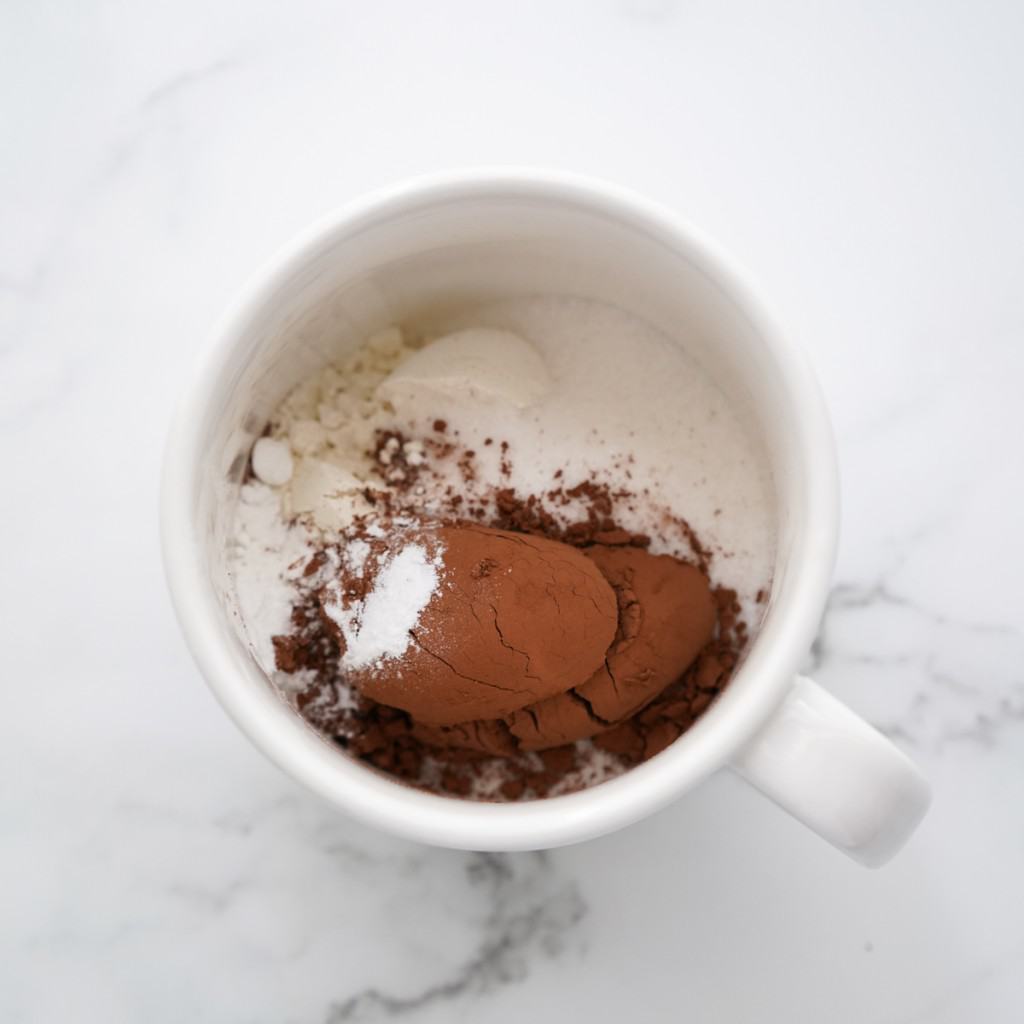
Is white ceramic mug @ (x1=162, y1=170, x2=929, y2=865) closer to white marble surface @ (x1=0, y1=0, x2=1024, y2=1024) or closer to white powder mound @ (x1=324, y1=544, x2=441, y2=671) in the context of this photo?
white powder mound @ (x1=324, y1=544, x2=441, y2=671)

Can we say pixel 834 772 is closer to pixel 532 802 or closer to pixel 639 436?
pixel 532 802

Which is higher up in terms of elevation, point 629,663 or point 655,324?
point 655,324

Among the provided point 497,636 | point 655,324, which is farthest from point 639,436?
Result: point 497,636

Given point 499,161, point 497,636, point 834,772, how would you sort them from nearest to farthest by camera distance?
point 834,772 < point 497,636 < point 499,161

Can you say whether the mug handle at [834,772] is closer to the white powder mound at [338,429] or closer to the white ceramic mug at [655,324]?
the white ceramic mug at [655,324]

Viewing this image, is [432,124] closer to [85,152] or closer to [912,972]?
[85,152]

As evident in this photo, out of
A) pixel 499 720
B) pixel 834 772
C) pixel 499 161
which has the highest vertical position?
pixel 499 161

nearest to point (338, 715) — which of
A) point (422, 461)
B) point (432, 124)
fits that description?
point (422, 461)
